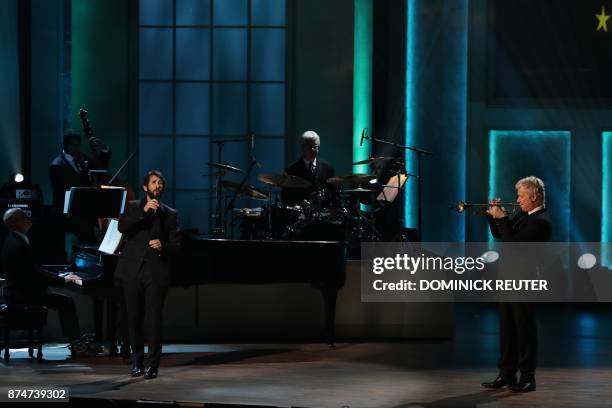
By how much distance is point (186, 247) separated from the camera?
26.4 feet

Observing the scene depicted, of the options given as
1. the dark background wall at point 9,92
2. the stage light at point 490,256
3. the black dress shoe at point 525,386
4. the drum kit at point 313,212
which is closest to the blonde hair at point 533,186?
the black dress shoe at point 525,386

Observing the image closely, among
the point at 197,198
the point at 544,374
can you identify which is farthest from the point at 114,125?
the point at 544,374

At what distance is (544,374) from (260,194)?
122 inches

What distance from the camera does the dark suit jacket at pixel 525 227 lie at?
680 cm

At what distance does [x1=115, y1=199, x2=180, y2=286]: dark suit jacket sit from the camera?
24.0ft

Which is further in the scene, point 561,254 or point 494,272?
point 561,254

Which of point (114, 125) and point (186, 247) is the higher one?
point (114, 125)

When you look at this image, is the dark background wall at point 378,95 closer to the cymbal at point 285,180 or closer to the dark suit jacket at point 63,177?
the dark suit jacket at point 63,177

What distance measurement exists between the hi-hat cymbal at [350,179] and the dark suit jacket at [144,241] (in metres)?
2.23

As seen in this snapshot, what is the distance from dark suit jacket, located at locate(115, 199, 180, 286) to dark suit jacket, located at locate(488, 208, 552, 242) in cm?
214

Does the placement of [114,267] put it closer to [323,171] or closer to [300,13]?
[323,171]

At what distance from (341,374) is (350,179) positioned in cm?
230

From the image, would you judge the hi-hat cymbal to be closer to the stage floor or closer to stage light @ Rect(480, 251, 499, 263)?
the stage floor

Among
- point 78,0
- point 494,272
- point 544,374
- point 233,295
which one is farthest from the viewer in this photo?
point 78,0
